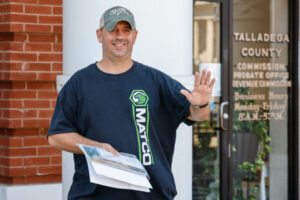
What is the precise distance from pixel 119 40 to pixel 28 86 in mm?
2860

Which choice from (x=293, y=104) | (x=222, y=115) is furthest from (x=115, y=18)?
(x=293, y=104)

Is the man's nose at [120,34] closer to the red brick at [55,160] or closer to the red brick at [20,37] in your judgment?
the red brick at [20,37]

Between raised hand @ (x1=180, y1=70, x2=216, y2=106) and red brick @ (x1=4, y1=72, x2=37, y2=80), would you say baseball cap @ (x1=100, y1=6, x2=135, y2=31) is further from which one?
red brick @ (x1=4, y1=72, x2=37, y2=80)

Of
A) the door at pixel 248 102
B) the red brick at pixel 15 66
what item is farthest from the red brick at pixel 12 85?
the door at pixel 248 102

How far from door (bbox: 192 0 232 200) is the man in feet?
11.8

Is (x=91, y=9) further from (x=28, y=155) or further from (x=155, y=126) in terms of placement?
(x=28, y=155)

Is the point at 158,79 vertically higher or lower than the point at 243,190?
higher

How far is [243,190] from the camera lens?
24.1 ft

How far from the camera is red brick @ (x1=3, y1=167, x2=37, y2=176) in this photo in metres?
5.86

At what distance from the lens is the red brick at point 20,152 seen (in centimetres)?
586

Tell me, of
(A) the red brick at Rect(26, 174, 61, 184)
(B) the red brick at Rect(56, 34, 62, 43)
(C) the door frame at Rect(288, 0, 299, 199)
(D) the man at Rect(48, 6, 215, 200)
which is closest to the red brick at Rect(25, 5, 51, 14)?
(B) the red brick at Rect(56, 34, 62, 43)

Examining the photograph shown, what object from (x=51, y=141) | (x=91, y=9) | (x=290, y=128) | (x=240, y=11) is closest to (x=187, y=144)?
(x=91, y=9)

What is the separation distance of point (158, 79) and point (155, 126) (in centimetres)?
23

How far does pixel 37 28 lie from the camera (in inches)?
234
